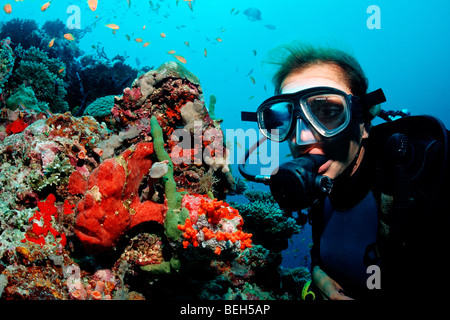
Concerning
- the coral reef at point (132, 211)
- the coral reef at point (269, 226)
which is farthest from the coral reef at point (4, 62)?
the coral reef at point (269, 226)

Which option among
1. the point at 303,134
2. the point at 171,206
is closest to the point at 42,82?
the point at 171,206

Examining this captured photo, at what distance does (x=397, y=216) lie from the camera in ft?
5.54

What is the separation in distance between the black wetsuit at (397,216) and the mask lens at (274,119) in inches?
35.1

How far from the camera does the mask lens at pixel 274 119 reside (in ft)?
9.14

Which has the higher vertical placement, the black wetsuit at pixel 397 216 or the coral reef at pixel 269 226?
the black wetsuit at pixel 397 216

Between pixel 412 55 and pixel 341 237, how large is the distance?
134505 mm

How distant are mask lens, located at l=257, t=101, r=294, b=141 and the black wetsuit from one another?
2.92 feet

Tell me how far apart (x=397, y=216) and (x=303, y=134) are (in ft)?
3.28

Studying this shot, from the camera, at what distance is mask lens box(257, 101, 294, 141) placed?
2787mm

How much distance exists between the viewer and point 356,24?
90188mm

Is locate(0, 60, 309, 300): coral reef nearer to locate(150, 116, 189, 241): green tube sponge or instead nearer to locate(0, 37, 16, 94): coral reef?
locate(150, 116, 189, 241): green tube sponge

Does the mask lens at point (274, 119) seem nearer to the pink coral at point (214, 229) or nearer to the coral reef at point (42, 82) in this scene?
the pink coral at point (214, 229)
